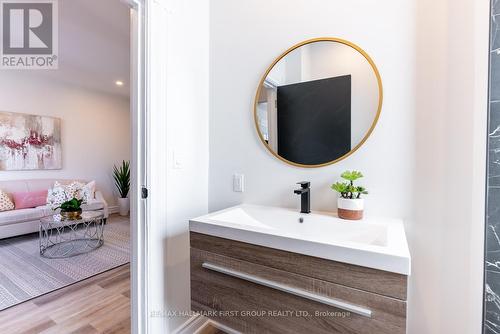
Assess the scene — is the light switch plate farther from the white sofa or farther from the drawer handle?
the white sofa

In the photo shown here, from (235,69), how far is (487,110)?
1358mm

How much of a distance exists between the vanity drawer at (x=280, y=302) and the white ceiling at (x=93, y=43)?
2494 millimetres

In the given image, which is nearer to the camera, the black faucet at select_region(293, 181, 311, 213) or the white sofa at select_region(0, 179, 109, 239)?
the black faucet at select_region(293, 181, 311, 213)

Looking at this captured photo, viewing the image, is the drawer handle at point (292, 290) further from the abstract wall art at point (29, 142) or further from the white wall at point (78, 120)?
the white wall at point (78, 120)

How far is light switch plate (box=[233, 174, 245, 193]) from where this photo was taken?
156 cm

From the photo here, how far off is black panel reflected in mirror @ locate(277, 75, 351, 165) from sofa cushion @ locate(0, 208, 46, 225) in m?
3.94

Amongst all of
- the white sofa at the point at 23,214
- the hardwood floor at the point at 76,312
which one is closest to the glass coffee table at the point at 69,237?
the white sofa at the point at 23,214

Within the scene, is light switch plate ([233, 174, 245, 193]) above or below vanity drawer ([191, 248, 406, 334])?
above

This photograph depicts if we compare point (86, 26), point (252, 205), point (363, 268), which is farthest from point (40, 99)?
point (363, 268)

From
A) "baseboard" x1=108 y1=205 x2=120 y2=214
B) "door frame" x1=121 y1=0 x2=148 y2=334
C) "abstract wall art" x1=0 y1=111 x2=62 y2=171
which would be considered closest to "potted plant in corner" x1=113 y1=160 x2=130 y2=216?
"baseboard" x1=108 y1=205 x2=120 y2=214

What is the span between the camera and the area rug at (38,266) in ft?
6.56

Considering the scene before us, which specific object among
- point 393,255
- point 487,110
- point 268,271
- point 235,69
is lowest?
point 268,271

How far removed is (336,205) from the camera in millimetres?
1271

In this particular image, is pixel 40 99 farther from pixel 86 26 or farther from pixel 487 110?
pixel 487 110
